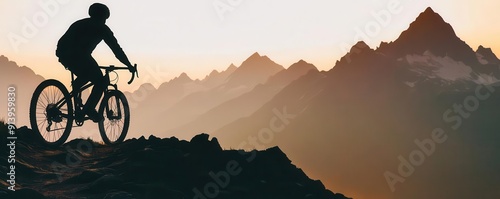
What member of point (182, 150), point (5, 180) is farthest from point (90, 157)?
point (5, 180)

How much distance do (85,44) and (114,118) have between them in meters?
2.50

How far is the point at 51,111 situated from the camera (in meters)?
13.8

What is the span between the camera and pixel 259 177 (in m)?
14.1

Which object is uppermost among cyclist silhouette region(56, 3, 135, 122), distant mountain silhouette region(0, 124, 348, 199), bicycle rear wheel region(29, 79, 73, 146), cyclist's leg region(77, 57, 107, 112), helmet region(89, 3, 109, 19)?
helmet region(89, 3, 109, 19)

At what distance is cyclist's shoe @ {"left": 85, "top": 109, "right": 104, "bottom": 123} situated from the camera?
47.9ft

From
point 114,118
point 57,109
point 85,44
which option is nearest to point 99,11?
point 85,44

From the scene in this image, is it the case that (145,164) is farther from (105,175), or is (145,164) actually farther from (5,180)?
(5,180)

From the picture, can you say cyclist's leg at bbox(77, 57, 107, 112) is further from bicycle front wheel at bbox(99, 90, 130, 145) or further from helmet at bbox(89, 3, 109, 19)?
helmet at bbox(89, 3, 109, 19)

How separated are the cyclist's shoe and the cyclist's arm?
1.55 meters

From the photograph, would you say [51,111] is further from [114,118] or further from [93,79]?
[114,118]

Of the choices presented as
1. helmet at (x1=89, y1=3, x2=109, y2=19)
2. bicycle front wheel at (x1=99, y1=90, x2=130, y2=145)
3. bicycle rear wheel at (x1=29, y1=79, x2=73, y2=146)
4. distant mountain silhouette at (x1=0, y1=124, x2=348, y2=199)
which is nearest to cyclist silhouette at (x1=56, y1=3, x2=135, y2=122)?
helmet at (x1=89, y1=3, x2=109, y2=19)

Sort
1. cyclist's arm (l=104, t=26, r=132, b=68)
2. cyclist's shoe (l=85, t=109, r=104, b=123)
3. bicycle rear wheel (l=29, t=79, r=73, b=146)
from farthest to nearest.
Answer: cyclist's shoe (l=85, t=109, r=104, b=123) < cyclist's arm (l=104, t=26, r=132, b=68) < bicycle rear wheel (l=29, t=79, r=73, b=146)

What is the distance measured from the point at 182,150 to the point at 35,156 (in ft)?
12.3

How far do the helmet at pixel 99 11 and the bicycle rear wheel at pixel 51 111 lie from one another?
197cm
